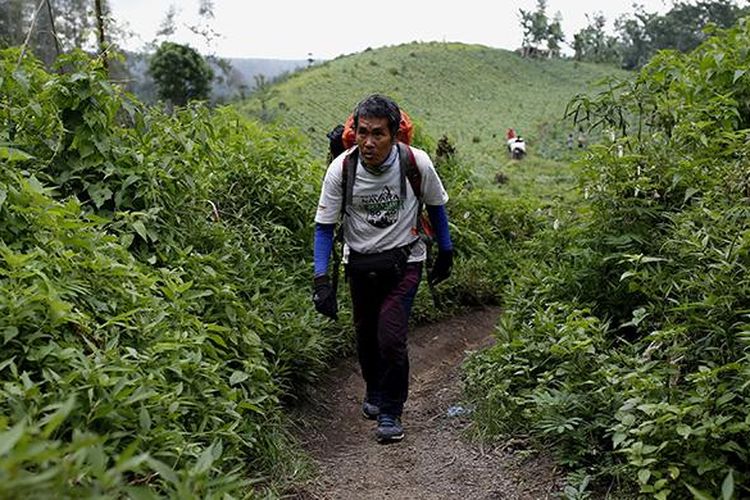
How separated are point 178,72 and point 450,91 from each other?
14.3m

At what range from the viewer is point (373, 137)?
4.35 metres

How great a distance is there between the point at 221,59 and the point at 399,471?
49.8 m

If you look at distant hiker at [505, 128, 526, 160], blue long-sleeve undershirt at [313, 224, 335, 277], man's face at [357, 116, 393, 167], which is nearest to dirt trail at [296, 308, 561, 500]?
blue long-sleeve undershirt at [313, 224, 335, 277]

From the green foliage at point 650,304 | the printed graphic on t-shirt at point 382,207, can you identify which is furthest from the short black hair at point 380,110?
the green foliage at point 650,304

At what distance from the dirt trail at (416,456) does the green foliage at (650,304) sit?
8.3 inches

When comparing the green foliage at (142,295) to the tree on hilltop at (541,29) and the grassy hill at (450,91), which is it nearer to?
the grassy hill at (450,91)

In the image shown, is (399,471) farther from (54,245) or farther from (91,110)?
(91,110)

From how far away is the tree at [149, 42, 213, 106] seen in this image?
35875 mm

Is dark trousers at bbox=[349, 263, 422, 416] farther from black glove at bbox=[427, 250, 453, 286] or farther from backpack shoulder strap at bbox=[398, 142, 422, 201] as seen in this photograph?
backpack shoulder strap at bbox=[398, 142, 422, 201]

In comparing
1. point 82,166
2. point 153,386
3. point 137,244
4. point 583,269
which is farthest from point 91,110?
point 583,269

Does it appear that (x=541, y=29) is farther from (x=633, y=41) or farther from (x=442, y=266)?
(x=442, y=266)

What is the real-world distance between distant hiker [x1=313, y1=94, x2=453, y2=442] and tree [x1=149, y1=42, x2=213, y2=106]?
108 ft

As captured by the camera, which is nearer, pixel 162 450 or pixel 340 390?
pixel 162 450

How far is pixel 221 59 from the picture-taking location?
50.8 metres
